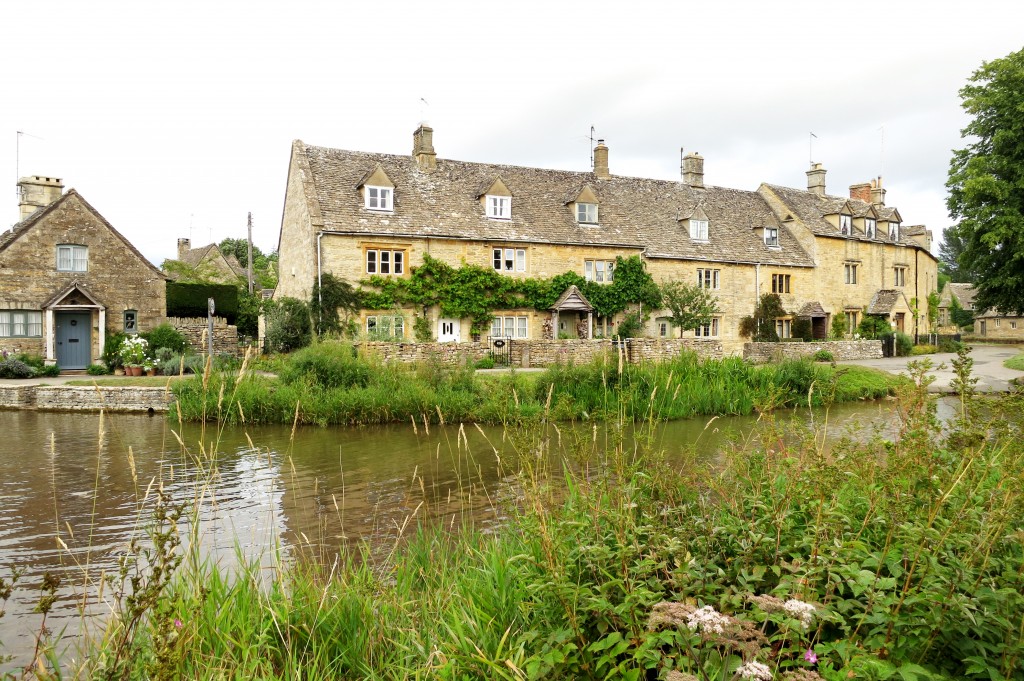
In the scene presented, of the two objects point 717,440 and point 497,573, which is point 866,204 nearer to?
point 717,440

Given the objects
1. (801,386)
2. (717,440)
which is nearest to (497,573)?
(717,440)

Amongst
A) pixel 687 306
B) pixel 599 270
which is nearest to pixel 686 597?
pixel 599 270

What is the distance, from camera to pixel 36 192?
90.1 feet

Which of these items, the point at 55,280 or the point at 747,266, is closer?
the point at 55,280

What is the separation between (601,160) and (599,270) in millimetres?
7538

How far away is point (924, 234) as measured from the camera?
1837 inches

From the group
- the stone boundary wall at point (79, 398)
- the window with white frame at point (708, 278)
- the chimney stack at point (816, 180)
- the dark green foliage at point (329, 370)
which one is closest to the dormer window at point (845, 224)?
the chimney stack at point (816, 180)

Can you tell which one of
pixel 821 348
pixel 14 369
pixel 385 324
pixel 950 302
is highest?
pixel 950 302

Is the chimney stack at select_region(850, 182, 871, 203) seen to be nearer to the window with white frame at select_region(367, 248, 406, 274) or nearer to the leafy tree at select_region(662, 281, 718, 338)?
the leafy tree at select_region(662, 281, 718, 338)

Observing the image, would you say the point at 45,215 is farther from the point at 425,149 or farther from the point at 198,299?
the point at 425,149

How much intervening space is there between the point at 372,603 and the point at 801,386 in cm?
1696

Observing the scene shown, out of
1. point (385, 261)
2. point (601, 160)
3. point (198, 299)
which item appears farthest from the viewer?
point (601, 160)

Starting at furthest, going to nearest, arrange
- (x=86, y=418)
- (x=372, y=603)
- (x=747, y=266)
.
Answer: (x=747, y=266) → (x=86, y=418) → (x=372, y=603)

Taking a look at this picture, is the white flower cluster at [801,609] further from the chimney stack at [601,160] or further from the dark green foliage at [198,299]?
the chimney stack at [601,160]
